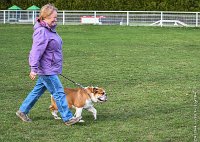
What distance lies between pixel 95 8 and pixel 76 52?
21.0 m

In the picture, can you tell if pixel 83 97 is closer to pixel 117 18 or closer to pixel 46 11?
pixel 46 11

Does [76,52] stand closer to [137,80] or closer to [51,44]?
[137,80]

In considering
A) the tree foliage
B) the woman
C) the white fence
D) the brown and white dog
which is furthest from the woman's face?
the tree foliage

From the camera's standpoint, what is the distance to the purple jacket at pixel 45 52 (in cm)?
717

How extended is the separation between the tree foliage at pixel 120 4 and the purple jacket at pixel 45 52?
99.1 feet

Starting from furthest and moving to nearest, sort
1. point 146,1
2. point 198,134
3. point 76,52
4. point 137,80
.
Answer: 1. point 146,1
2. point 76,52
3. point 137,80
4. point 198,134

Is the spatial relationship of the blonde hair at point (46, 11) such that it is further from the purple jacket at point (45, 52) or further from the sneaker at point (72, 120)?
the sneaker at point (72, 120)

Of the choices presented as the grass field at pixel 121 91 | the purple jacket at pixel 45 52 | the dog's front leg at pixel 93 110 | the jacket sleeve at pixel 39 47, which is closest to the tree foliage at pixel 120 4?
the grass field at pixel 121 91

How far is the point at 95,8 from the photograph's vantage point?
128 feet

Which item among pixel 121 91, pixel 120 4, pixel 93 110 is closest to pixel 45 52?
pixel 93 110

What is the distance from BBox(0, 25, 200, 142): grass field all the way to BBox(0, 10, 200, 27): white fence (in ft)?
37.5

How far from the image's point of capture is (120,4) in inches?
1516

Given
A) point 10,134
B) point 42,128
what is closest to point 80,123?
point 42,128

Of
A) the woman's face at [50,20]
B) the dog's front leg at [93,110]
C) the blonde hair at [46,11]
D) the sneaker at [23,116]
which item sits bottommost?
the sneaker at [23,116]
